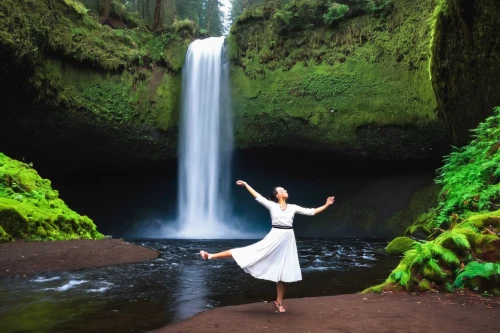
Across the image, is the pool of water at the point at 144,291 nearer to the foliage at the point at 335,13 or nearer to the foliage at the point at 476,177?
the foliage at the point at 476,177

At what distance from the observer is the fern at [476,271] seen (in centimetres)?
617

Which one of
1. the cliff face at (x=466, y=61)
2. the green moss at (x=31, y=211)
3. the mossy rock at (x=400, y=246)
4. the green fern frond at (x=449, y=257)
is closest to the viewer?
the green fern frond at (x=449, y=257)

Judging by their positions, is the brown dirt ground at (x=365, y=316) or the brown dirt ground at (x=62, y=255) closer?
the brown dirt ground at (x=365, y=316)

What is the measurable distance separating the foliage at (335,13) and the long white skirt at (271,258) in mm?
17951

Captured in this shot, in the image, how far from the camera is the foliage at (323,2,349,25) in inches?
822

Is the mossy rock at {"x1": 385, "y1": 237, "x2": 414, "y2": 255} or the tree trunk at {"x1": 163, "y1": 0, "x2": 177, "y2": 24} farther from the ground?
the tree trunk at {"x1": 163, "y1": 0, "x2": 177, "y2": 24}

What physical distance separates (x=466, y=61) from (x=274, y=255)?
26.5 feet

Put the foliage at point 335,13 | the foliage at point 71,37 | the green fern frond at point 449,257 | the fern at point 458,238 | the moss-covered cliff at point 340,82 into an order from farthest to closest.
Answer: the foliage at point 335,13
the moss-covered cliff at point 340,82
the foliage at point 71,37
the fern at point 458,238
the green fern frond at point 449,257

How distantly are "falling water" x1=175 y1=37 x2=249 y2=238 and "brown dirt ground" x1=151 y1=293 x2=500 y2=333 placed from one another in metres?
17.4

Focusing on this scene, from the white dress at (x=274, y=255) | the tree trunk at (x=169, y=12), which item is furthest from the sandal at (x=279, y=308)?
the tree trunk at (x=169, y=12)

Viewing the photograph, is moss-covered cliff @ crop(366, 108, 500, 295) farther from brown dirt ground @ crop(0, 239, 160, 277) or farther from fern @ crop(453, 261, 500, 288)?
brown dirt ground @ crop(0, 239, 160, 277)

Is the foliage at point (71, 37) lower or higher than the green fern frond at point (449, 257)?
higher

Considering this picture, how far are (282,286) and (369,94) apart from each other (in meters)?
16.3

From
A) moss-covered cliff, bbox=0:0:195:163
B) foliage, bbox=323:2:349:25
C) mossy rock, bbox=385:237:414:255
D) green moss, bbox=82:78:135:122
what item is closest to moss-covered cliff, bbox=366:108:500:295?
mossy rock, bbox=385:237:414:255
